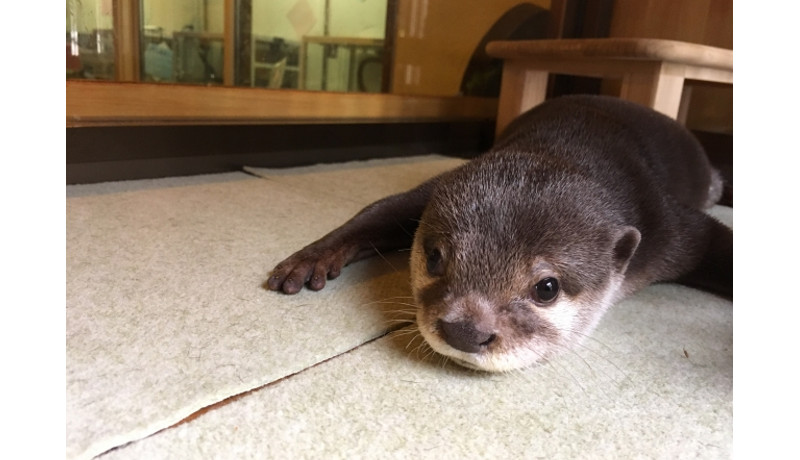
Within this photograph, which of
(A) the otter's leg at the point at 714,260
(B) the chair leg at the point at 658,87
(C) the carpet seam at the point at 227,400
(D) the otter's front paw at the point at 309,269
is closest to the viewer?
(C) the carpet seam at the point at 227,400

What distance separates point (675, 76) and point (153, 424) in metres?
2.17

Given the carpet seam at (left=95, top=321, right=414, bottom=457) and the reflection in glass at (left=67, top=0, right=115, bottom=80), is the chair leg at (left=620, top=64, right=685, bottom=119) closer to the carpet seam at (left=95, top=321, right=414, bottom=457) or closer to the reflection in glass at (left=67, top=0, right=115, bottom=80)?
the carpet seam at (left=95, top=321, right=414, bottom=457)

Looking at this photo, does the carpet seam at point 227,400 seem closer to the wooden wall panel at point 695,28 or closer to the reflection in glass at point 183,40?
the reflection in glass at point 183,40

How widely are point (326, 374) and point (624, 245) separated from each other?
1.97ft

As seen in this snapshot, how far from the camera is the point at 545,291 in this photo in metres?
0.96

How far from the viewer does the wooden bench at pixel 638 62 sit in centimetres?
214

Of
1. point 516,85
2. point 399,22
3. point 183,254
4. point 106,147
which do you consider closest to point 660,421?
point 183,254

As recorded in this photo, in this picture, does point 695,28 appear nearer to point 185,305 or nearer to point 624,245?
point 624,245

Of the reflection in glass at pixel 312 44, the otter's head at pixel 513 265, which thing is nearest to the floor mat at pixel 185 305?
the otter's head at pixel 513 265

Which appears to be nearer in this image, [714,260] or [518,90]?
[714,260]

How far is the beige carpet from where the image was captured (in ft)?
2.56

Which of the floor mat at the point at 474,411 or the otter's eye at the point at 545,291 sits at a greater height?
the otter's eye at the point at 545,291

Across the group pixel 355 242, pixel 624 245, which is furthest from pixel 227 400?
pixel 624 245

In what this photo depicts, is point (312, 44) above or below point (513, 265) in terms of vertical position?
above
